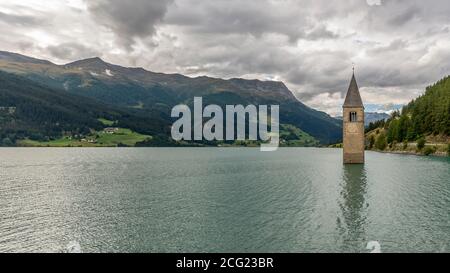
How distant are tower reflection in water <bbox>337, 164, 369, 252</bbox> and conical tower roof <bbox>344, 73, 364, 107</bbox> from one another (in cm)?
5523

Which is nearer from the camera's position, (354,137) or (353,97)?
(354,137)

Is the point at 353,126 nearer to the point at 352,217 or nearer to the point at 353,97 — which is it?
the point at 353,97

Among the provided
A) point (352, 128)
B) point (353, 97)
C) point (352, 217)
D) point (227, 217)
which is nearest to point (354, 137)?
point (352, 128)

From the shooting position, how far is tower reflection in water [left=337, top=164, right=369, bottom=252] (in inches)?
1170

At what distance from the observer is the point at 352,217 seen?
38625mm

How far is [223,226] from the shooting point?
35219mm

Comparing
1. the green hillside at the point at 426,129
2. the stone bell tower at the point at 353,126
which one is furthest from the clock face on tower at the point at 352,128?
the green hillside at the point at 426,129

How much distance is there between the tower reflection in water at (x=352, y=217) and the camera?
29.7m

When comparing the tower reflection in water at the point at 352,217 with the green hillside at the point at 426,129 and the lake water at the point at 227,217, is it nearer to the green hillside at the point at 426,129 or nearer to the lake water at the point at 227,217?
the lake water at the point at 227,217

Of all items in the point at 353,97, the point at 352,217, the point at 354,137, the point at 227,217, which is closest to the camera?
the point at 352,217

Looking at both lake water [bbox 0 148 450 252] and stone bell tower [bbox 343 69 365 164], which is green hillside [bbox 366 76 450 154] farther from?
lake water [bbox 0 148 450 252]

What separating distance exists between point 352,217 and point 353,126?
260ft

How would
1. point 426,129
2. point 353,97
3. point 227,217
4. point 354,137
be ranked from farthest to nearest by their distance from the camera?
point 426,129 < point 353,97 < point 354,137 < point 227,217
